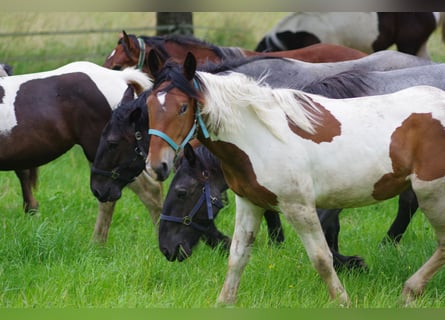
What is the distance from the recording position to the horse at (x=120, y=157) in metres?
5.43

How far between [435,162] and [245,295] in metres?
1.42

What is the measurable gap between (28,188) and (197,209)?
2775 mm

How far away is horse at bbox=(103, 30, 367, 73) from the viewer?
782cm

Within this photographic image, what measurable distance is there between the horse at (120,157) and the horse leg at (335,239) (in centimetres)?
77

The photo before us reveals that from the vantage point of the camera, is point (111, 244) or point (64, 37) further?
point (64, 37)

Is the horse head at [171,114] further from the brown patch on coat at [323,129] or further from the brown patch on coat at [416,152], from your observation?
the brown patch on coat at [416,152]

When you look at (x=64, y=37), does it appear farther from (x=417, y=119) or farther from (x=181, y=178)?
(x=417, y=119)

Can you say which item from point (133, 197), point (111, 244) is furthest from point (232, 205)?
point (111, 244)

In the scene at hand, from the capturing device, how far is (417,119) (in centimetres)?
427

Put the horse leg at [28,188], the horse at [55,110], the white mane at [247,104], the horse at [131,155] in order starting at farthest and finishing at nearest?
the horse leg at [28,188] < the horse at [55,110] < the horse at [131,155] < the white mane at [247,104]

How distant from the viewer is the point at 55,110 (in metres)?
5.79

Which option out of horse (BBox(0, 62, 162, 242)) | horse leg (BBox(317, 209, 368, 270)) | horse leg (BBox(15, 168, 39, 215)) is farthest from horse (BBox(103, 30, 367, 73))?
horse leg (BBox(317, 209, 368, 270))

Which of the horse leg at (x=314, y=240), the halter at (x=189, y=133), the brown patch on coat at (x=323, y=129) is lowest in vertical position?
the horse leg at (x=314, y=240)

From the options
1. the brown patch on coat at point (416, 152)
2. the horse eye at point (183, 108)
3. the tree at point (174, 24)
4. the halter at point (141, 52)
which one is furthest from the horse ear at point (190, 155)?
the tree at point (174, 24)
